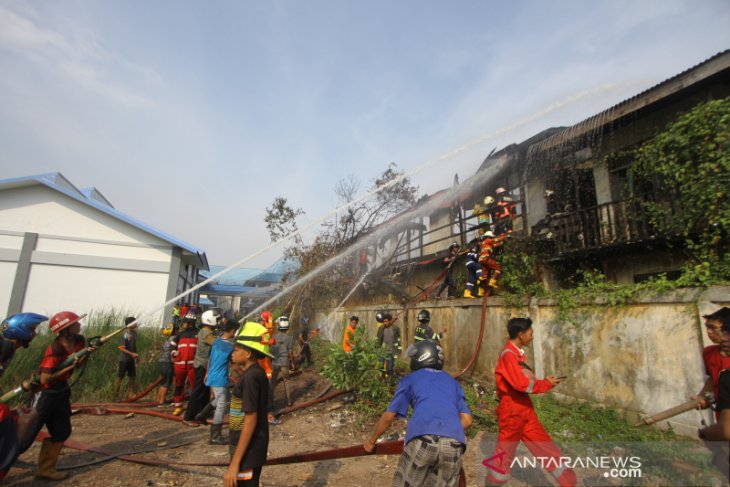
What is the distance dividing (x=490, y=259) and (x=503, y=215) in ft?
6.04

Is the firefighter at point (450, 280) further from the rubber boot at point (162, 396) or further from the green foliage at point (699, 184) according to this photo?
the rubber boot at point (162, 396)

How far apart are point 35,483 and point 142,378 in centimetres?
516

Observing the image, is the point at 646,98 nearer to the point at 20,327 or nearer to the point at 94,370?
the point at 20,327

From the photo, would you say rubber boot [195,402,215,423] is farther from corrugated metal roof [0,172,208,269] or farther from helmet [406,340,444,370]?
corrugated metal roof [0,172,208,269]

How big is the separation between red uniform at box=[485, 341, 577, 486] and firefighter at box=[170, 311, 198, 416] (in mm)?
5737

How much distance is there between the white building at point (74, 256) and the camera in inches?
578

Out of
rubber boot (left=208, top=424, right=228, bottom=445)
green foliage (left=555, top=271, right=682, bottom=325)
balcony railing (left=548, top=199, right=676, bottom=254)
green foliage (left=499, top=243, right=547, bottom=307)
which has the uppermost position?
balcony railing (left=548, top=199, right=676, bottom=254)

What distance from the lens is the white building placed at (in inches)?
578

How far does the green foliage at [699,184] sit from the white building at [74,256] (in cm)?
1683

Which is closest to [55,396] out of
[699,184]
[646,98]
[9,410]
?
[9,410]

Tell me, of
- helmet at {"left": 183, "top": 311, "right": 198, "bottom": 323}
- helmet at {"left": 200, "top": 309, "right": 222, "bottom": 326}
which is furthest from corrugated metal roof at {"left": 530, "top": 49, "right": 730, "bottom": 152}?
helmet at {"left": 183, "top": 311, "right": 198, "bottom": 323}

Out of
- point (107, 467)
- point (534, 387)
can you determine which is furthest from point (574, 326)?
point (107, 467)

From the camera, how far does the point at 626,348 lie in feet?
18.8

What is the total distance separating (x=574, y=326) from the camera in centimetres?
660
